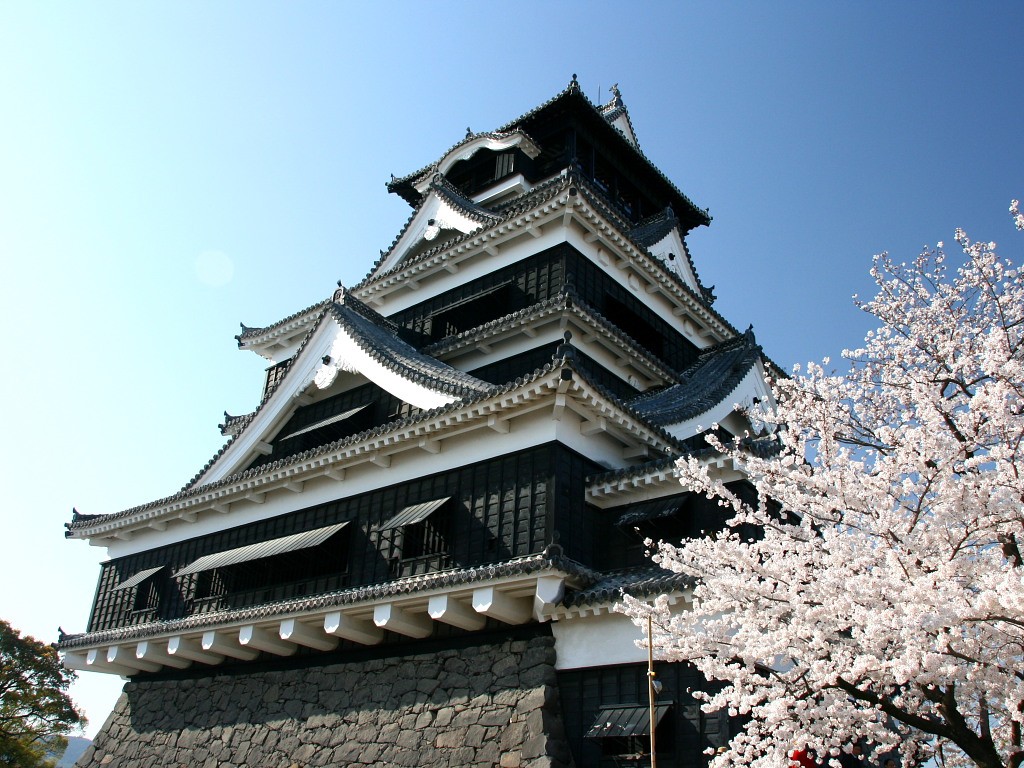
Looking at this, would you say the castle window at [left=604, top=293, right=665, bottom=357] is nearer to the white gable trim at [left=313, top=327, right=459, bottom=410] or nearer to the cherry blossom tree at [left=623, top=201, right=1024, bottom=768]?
the white gable trim at [left=313, top=327, right=459, bottom=410]

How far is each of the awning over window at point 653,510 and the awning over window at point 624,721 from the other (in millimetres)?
2602

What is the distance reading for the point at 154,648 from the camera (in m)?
15.6

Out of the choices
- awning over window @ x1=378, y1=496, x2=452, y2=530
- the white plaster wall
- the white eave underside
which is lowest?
the white plaster wall

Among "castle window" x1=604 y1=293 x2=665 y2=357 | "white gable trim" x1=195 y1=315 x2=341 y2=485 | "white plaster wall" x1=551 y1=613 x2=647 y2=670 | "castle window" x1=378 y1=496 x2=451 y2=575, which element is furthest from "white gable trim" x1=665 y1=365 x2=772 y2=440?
"white gable trim" x1=195 y1=315 x2=341 y2=485

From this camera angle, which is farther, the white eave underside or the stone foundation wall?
the white eave underside

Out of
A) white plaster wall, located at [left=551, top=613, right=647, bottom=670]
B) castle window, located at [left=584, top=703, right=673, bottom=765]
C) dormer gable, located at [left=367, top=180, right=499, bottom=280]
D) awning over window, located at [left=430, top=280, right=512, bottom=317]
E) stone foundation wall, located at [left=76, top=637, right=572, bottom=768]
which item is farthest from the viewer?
dormer gable, located at [left=367, top=180, right=499, bottom=280]

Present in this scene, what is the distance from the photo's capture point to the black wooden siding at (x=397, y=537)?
12023mm

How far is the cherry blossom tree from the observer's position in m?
6.48

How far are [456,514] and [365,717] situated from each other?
3.18 meters

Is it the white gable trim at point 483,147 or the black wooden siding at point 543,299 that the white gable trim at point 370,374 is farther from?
the white gable trim at point 483,147

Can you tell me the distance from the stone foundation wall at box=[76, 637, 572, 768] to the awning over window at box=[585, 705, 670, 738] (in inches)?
22.4

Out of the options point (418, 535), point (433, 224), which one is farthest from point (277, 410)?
point (433, 224)

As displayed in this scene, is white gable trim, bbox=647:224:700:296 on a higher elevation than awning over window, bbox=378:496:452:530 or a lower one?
higher

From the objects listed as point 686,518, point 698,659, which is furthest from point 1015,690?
point 686,518
